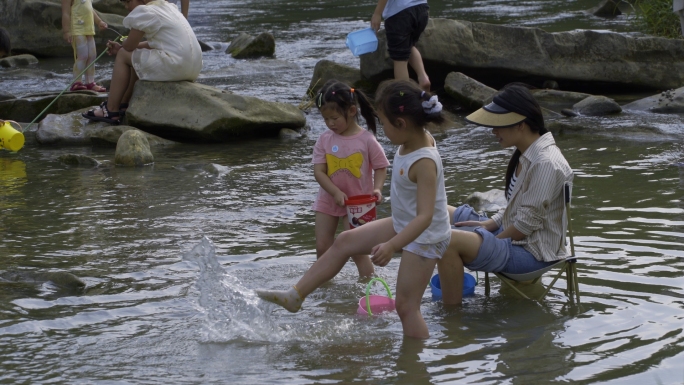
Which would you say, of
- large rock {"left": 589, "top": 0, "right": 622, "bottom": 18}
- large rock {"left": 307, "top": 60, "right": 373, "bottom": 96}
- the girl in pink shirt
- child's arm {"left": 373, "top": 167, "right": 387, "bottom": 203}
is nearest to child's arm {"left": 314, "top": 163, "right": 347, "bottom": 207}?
the girl in pink shirt

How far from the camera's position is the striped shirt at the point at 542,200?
13.7 feet

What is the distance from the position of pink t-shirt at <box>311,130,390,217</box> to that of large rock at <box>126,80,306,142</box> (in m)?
3.88

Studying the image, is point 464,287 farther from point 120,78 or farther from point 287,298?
point 120,78

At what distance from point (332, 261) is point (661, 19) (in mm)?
9831

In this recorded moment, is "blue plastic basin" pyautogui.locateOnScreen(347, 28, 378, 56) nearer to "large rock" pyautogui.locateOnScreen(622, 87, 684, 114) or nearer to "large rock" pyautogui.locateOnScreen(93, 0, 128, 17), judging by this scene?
"large rock" pyautogui.locateOnScreen(622, 87, 684, 114)

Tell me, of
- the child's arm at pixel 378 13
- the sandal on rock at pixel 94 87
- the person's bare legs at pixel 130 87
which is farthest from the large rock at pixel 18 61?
the child's arm at pixel 378 13

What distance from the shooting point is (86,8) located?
10.4m

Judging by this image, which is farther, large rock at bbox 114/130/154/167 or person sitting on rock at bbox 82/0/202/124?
person sitting on rock at bbox 82/0/202/124

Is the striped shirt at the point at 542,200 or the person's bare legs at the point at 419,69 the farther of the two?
the person's bare legs at the point at 419,69

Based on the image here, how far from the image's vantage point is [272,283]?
15.5ft

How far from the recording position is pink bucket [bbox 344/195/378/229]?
470 cm

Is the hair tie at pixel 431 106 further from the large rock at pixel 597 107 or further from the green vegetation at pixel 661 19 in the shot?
the green vegetation at pixel 661 19

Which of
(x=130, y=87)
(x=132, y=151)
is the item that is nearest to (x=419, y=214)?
(x=132, y=151)

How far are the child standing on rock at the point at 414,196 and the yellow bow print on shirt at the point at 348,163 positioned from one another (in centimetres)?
76
